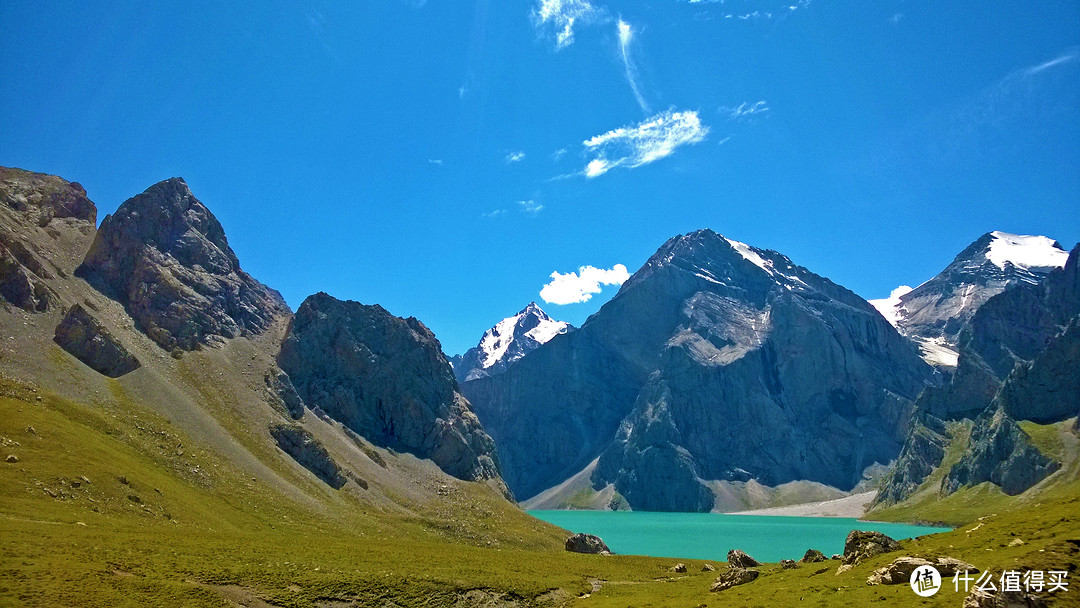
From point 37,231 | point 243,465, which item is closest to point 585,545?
point 243,465

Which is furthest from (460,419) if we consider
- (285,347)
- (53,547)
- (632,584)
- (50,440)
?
(53,547)

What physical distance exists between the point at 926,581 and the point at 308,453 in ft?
362

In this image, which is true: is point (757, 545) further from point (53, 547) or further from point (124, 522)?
point (53, 547)

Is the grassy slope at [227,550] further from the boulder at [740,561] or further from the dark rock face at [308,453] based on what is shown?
the dark rock face at [308,453]

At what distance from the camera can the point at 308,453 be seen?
118m

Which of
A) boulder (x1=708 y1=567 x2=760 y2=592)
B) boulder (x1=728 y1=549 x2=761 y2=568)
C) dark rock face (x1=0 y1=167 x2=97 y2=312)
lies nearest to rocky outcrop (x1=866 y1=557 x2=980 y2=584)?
boulder (x1=708 y1=567 x2=760 y2=592)

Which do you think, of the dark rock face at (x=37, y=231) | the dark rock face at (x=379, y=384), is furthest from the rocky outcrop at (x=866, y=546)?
the dark rock face at (x=379, y=384)

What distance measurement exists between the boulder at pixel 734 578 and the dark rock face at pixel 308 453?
3457 inches

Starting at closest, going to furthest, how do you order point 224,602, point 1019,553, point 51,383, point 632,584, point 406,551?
point 1019,553
point 224,602
point 632,584
point 406,551
point 51,383

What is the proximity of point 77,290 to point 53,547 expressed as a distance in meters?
103

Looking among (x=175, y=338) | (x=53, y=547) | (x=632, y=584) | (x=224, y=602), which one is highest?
(x=175, y=338)

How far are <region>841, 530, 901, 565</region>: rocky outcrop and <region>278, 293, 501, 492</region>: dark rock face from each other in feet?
428

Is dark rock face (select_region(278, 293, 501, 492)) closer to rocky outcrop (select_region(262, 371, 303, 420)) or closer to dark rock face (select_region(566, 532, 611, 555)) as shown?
rocky outcrop (select_region(262, 371, 303, 420))

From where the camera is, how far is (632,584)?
181 feet
